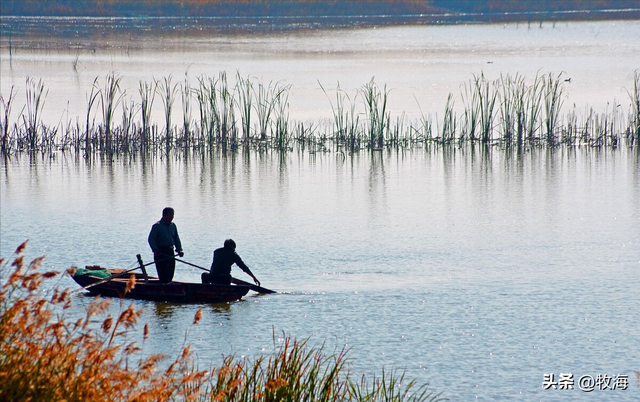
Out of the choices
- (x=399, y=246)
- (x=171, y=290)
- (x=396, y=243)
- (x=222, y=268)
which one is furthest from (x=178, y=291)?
(x=396, y=243)

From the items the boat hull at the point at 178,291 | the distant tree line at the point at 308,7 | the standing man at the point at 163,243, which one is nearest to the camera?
the boat hull at the point at 178,291

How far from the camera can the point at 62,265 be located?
18.3 metres

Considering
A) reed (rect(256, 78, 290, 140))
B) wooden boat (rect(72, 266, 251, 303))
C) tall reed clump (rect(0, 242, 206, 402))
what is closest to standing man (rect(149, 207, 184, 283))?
wooden boat (rect(72, 266, 251, 303))

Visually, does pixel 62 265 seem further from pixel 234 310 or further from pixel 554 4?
pixel 554 4

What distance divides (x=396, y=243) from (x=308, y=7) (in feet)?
297

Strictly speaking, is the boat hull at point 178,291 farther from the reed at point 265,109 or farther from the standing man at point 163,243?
the reed at point 265,109

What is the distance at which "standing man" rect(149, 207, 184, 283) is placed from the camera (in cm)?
1556

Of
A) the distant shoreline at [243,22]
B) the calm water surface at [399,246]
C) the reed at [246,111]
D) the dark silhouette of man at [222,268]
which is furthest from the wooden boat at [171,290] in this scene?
the distant shoreline at [243,22]

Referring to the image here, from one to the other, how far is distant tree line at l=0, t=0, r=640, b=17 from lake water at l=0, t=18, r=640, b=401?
63302mm

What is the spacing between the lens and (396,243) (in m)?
20.5

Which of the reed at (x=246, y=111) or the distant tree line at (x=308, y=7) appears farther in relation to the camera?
the distant tree line at (x=308, y=7)

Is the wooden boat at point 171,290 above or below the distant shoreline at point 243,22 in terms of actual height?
below

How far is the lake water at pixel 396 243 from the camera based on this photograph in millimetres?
12898

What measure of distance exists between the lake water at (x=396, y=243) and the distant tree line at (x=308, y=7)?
63.3 m
